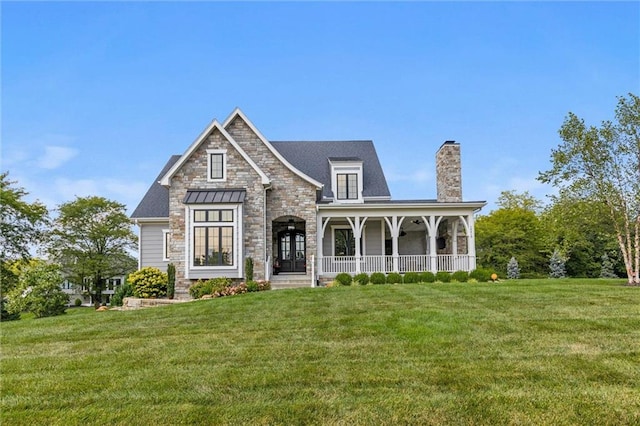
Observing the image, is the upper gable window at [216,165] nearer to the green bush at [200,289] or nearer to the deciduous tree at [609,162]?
the green bush at [200,289]

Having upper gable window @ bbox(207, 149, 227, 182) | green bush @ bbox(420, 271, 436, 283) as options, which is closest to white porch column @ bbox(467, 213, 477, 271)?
green bush @ bbox(420, 271, 436, 283)

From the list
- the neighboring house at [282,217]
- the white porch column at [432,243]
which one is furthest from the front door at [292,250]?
the white porch column at [432,243]

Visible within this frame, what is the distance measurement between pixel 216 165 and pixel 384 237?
7.91 meters

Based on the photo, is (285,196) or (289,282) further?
(285,196)

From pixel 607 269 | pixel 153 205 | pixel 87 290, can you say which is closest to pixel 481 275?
pixel 153 205

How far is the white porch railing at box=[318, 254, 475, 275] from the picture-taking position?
18.2 m

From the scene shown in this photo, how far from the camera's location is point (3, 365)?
6195 mm

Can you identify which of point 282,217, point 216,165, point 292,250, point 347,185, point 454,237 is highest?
point 216,165

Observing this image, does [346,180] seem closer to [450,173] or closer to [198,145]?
[450,173]

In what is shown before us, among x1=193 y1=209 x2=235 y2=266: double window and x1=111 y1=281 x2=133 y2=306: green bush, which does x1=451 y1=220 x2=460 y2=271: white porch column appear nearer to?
x1=193 y1=209 x2=235 y2=266: double window

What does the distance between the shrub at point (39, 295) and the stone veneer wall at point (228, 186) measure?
13.3ft

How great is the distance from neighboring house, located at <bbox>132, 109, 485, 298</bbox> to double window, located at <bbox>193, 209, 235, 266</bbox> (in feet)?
0.12

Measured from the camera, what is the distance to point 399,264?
18656 millimetres

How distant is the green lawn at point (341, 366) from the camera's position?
409 cm
